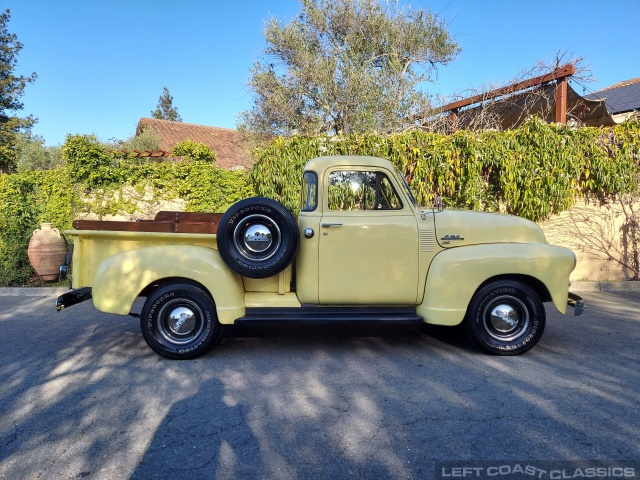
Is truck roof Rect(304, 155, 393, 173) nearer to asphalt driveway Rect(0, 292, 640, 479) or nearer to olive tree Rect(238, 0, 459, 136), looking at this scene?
asphalt driveway Rect(0, 292, 640, 479)

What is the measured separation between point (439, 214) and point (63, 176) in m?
8.28

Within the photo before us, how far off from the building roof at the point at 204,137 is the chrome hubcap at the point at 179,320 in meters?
20.5

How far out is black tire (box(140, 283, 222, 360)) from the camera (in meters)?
4.27

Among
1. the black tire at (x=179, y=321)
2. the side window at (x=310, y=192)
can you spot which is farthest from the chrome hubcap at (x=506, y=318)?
the black tire at (x=179, y=321)

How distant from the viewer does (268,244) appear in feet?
13.8

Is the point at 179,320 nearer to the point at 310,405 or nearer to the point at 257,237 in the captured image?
the point at 257,237

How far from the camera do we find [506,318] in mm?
4352

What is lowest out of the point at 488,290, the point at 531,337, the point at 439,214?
the point at 531,337

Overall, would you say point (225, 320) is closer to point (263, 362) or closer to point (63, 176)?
point (263, 362)

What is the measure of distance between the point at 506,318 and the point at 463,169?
4.45 m

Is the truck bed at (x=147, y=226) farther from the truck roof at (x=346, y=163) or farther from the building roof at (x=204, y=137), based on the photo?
the building roof at (x=204, y=137)

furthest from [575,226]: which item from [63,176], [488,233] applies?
[63,176]

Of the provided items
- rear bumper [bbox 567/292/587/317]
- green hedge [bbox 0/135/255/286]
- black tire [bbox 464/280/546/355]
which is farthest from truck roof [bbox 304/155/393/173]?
green hedge [bbox 0/135/255/286]

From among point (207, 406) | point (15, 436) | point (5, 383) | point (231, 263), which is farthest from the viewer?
point (231, 263)
